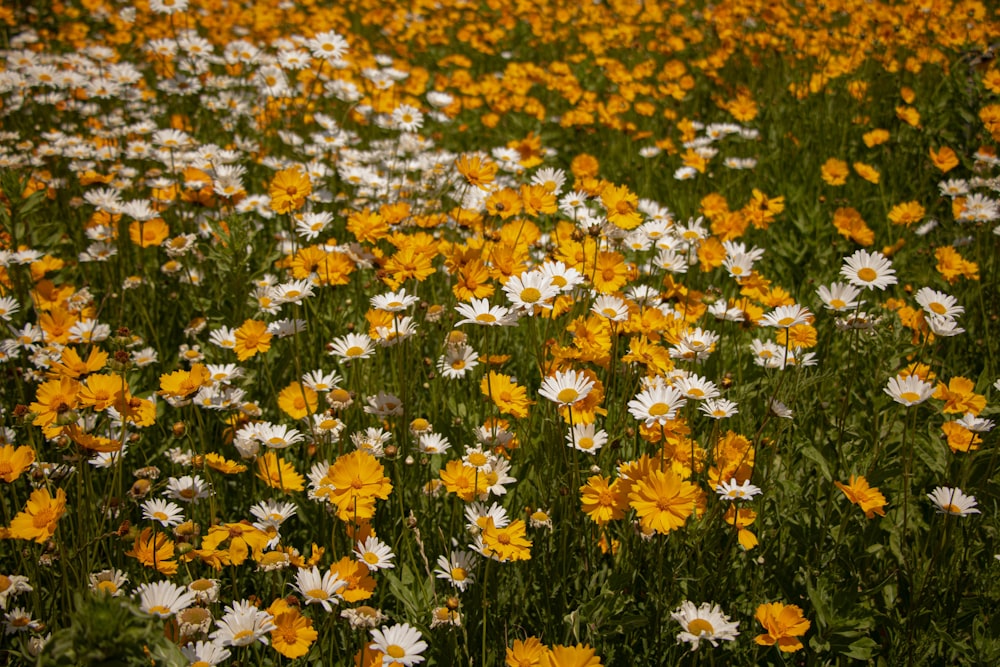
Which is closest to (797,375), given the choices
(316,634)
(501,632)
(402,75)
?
(501,632)

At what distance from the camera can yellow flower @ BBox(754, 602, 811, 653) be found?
4.86 feet

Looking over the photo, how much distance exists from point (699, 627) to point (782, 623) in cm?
23

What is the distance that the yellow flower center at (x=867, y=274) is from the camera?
7.08 feet

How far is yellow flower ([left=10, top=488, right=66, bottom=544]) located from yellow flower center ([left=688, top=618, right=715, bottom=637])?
1.30 meters

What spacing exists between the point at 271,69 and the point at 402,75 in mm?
893

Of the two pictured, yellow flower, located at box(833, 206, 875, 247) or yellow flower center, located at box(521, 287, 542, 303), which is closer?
yellow flower center, located at box(521, 287, 542, 303)

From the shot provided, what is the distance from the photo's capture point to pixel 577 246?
218 cm

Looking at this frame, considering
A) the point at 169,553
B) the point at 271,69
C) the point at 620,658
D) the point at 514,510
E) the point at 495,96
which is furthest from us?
the point at 495,96

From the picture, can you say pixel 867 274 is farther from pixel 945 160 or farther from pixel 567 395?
pixel 945 160

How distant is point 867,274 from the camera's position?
7.12 feet

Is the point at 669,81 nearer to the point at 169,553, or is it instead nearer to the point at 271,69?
the point at 271,69

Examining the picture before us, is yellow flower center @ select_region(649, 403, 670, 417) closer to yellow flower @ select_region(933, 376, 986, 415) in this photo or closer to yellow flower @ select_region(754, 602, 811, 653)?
yellow flower @ select_region(754, 602, 811, 653)

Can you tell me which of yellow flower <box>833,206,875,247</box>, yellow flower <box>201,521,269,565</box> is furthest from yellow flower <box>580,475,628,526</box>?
yellow flower <box>833,206,875,247</box>

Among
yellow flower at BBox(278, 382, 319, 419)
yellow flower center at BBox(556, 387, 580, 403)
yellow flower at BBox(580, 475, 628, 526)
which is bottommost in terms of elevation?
yellow flower at BBox(278, 382, 319, 419)
